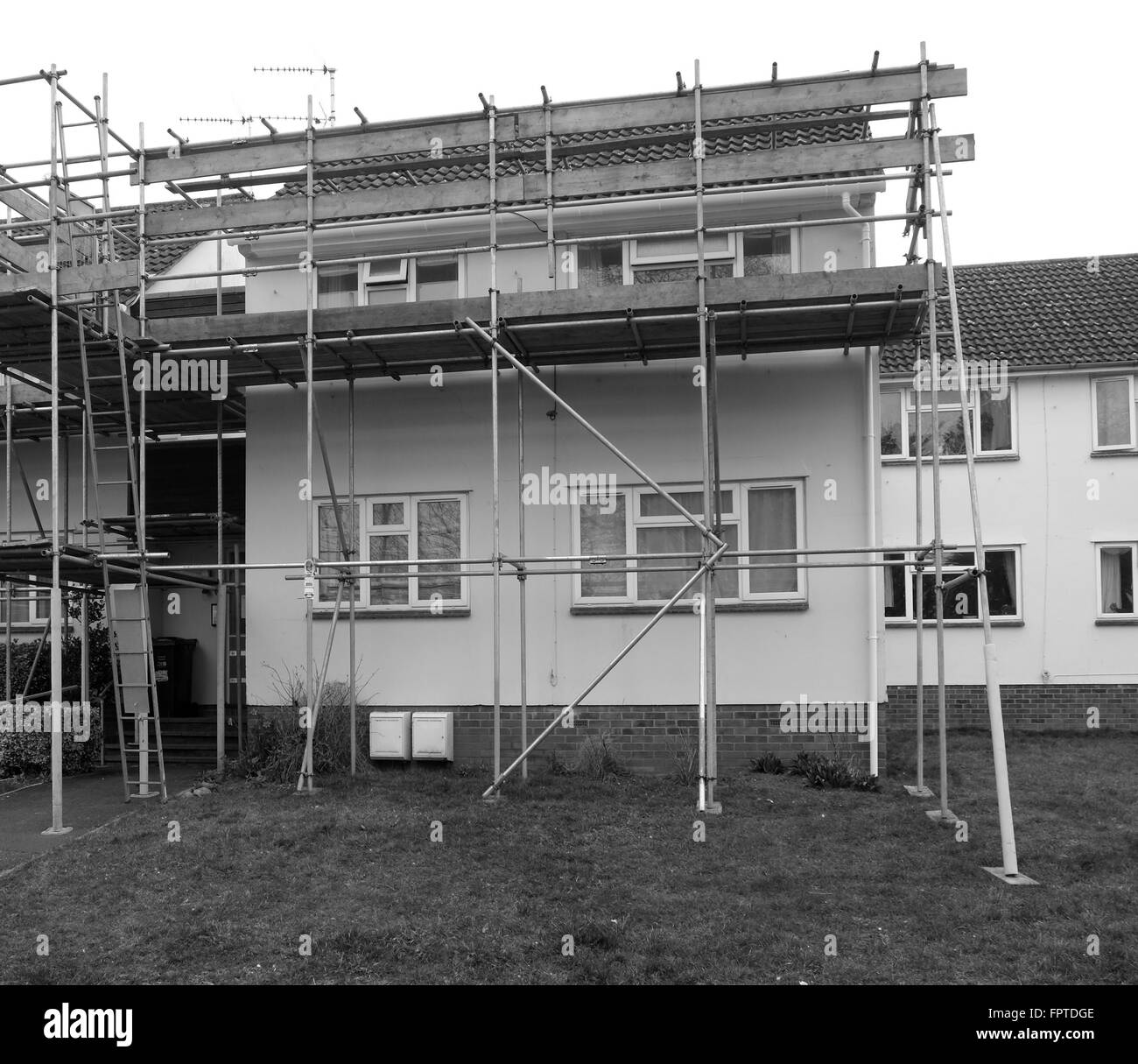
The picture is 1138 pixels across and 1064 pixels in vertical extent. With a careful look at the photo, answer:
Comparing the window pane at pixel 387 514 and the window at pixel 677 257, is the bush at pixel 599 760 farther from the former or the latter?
the window at pixel 677 257

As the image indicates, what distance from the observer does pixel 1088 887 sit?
268 inches

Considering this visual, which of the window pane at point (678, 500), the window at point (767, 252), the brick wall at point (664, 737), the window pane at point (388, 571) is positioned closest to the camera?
the brick wall at point (664, 737)

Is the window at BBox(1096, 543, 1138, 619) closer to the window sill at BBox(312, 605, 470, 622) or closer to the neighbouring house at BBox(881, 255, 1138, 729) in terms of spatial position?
the neighbouring house at BBox(881, 255, 1138, 729)

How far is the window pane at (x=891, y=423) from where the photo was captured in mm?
17219

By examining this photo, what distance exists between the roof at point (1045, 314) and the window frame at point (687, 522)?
599 centimetres

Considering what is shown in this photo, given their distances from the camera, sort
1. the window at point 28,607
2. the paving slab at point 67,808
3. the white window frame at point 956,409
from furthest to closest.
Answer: the white window frame at point 956,409, the window at point 28,607, the paving slab at point 67,808

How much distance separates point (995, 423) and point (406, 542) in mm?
10368

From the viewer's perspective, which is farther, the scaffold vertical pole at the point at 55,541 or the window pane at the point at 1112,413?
the window pane at the point at 1112,413

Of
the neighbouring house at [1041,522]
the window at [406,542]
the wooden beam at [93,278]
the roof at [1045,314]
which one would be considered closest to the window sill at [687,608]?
the window at [406,542]

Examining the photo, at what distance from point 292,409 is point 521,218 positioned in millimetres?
3360

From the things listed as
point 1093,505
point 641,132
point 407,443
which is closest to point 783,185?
point 641,132

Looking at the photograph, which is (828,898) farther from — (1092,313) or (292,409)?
(1092,313)

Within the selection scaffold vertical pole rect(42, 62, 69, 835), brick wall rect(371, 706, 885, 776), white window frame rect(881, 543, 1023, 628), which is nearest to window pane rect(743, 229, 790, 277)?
brick wall rect(371, 706, 885, 776)

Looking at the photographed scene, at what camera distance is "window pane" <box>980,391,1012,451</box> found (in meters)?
16.7
